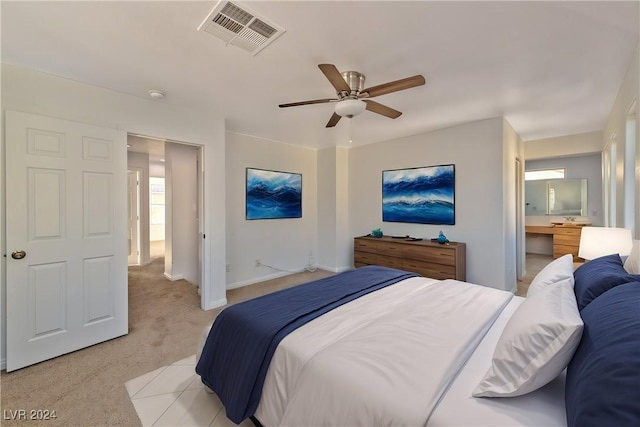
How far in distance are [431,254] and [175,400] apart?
3345 mm

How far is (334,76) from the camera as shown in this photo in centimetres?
200

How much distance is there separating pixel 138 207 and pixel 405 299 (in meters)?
5.91

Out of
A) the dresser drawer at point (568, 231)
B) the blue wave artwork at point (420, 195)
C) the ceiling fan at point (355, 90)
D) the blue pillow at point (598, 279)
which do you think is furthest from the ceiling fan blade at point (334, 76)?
the dresser drawer at point (568, 231)

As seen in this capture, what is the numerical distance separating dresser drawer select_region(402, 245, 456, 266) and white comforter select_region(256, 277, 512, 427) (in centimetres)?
189

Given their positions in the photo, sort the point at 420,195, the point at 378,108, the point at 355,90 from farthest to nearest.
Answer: the point at 420,195, the point at 378,108, the point at 355,90

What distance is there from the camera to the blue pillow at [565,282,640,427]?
2.32 feet

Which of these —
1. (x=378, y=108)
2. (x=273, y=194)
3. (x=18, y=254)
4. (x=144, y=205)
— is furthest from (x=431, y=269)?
(x=144, y=205)

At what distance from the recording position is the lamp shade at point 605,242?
2.04 meters

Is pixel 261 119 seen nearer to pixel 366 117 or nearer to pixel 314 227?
pixel 366 117

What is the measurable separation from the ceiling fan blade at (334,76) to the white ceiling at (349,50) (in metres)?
0.21

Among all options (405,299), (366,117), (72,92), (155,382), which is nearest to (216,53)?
(72,92)

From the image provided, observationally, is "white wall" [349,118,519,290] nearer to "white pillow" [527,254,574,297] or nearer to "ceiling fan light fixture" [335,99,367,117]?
"white pillow" [527,254,574,297]

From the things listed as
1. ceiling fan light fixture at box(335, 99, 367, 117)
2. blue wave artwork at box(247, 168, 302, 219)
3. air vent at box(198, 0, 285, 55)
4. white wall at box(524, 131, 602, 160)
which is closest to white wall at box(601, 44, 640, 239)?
ceiling fan light fixture at box(335, 99, 367, 117)

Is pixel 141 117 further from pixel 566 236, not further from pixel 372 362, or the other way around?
pixel 566 236
